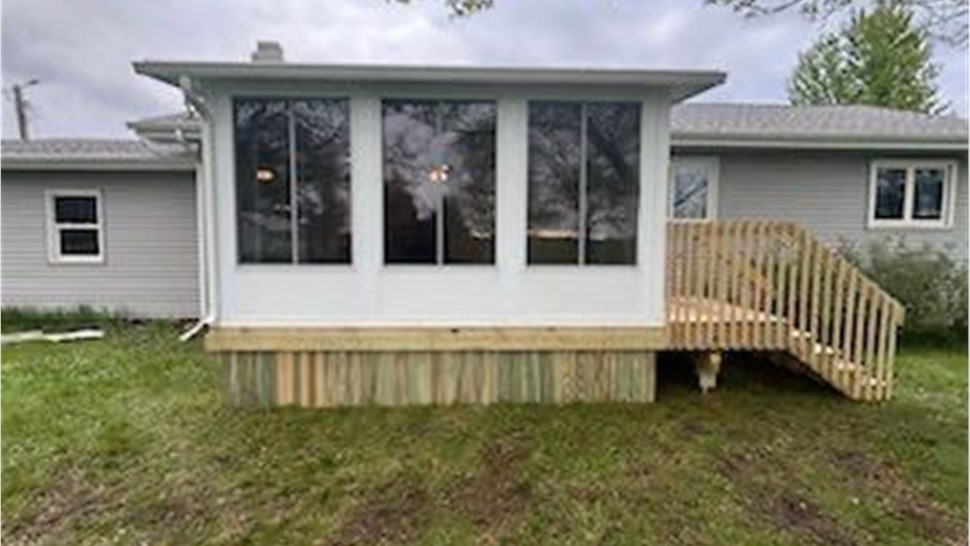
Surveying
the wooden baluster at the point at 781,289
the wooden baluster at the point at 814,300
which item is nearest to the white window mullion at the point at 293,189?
the wooden baluster at the point at 781,289

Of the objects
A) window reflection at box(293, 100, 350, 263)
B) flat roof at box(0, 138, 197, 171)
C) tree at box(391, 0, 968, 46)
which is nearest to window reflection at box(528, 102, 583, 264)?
tree at box(391, 0, 968, 46)

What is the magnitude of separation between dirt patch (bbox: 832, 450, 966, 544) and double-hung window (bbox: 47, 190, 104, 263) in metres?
11.5

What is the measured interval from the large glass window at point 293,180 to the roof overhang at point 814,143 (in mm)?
5929

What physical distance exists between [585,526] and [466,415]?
2208 mm

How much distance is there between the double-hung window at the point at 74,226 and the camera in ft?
39.7

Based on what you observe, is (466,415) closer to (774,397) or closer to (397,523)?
(397,523)

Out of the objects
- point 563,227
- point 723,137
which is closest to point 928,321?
point 723,137

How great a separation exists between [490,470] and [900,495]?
2873 millimetres

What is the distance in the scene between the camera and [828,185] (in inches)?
448

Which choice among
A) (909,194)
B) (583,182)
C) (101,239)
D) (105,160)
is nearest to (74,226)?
(101,239)

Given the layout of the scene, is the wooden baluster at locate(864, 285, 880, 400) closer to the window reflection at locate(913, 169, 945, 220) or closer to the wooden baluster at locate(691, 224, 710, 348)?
the wooden baluster at locate(691, 224, 710, 348)

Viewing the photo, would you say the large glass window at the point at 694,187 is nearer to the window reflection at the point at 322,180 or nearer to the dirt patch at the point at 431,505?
the window reflection at the point at 322,180

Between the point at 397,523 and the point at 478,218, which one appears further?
the point at 478,218

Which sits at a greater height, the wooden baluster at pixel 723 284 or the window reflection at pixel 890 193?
the window reflection at pixel 890 193
